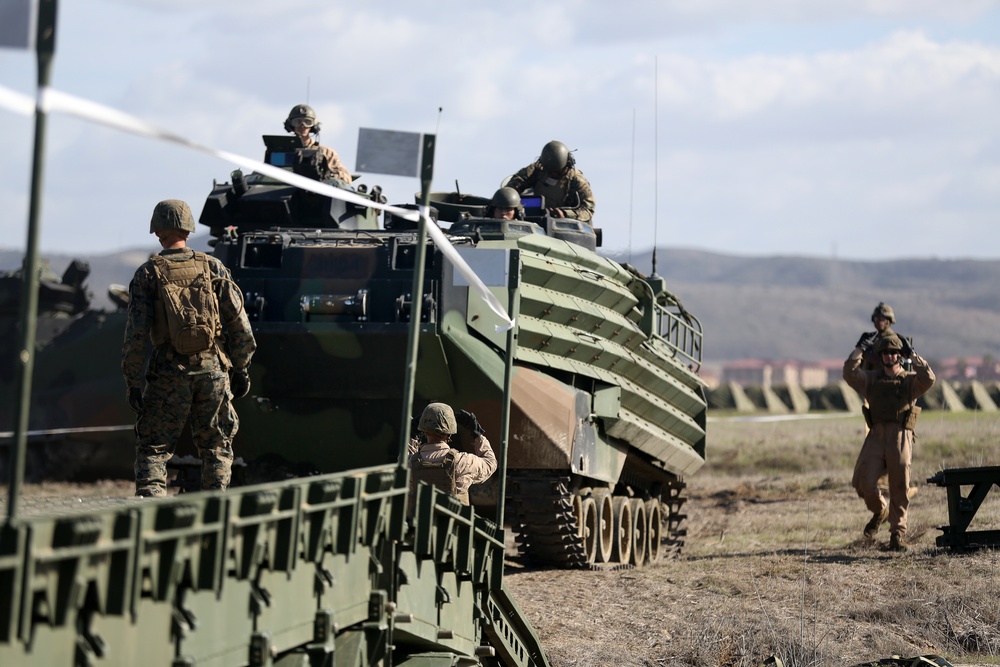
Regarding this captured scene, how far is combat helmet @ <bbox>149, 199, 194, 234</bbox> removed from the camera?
8.28 meters

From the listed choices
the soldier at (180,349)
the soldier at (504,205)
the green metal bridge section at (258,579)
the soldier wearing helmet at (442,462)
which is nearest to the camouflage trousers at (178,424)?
the soldier at (180,349)

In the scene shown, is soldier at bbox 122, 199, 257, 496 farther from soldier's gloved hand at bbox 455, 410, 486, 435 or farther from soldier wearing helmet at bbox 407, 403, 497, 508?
soldier's gloved hand at bbox 455, 410, 486, 435

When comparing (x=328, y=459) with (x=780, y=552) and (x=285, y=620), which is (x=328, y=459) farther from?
(x=285, y=620)

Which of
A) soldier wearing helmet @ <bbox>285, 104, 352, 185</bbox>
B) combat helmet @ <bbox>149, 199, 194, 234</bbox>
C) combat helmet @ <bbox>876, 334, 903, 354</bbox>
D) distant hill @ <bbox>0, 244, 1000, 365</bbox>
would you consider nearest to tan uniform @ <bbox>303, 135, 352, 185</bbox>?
soldier wearing helmet @ <bbox>285, 104, 352, 185</bbox>

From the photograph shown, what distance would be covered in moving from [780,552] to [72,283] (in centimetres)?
1257

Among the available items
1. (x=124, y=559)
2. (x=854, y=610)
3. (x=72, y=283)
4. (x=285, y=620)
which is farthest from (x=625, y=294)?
(x=72, y=283)

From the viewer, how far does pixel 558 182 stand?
15406mm

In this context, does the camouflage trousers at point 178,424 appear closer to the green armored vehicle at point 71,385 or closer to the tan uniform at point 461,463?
the tan uniform at point 461,463

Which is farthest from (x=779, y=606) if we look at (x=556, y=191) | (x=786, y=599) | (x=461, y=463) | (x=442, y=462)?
(x=556, y=191)

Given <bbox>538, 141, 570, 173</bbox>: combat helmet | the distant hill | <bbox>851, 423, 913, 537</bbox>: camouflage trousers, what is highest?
the distant hill

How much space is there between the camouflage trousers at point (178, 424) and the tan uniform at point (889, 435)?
673 cm

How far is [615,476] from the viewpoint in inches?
555

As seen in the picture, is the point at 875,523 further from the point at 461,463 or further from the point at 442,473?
the point at 442,473

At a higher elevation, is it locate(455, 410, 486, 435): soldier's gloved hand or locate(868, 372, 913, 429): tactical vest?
locate(868, 372, 913, 429): tactical vest
